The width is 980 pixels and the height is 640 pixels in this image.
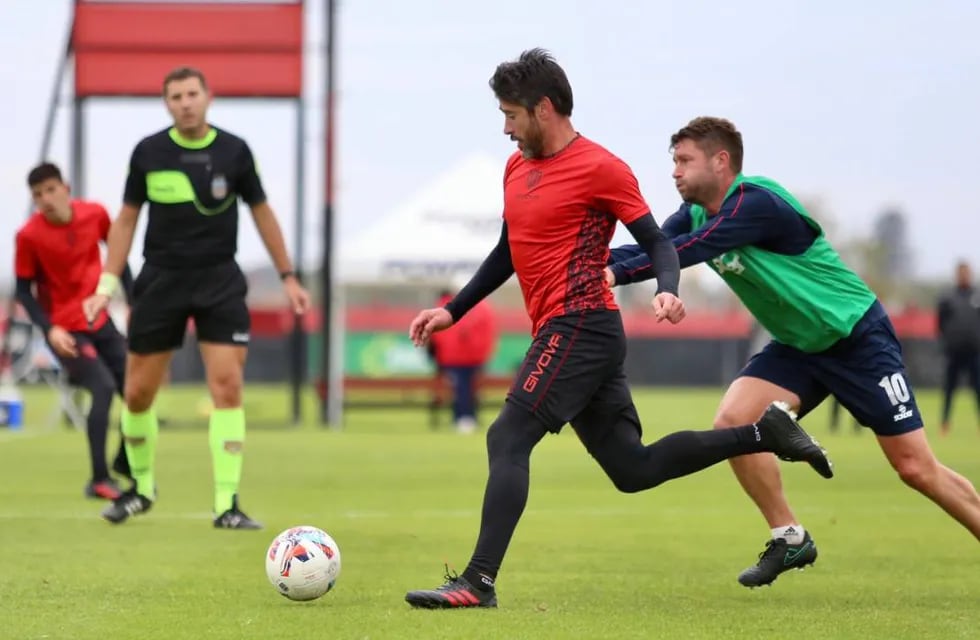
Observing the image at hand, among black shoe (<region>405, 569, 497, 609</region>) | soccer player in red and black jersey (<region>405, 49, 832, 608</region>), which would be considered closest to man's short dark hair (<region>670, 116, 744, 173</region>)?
soccer player in red and black jersey (<region>405, 49, 832, 608</region>)

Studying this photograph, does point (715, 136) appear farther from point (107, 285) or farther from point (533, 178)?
point (107, 285)

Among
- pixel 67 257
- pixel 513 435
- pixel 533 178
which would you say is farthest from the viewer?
pixel 67 257

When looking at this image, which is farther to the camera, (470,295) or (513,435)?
(470,295)

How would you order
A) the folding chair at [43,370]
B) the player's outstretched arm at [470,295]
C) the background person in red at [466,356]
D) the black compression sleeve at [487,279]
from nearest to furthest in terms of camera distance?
1. the player's outstretched arm at [470,295]
2. the black compression sleeve at [487,279]
3. the background person in red at [466,356]
4. the folding chair at [43,370]

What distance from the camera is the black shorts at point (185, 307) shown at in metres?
9.55

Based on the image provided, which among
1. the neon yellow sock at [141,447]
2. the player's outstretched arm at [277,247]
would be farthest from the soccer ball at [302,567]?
the neon yellow sock at [141,447]

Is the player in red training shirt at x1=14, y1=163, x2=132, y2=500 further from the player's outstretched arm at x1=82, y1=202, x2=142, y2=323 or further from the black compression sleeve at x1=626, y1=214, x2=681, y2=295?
the black compression sleeve at x1=626, y1=214, x2=681, y2=295

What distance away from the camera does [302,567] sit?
670 cm

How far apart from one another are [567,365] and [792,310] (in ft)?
4.08

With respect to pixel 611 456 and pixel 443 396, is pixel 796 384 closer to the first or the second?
pixel 611 456

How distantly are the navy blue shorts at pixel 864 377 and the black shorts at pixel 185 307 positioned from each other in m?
3.36

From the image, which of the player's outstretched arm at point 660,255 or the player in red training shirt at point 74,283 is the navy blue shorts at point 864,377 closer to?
the player's outstretched arm at point 660,255

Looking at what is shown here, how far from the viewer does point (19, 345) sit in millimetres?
31375

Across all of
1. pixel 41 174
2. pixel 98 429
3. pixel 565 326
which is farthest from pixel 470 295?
pixel 41 174
